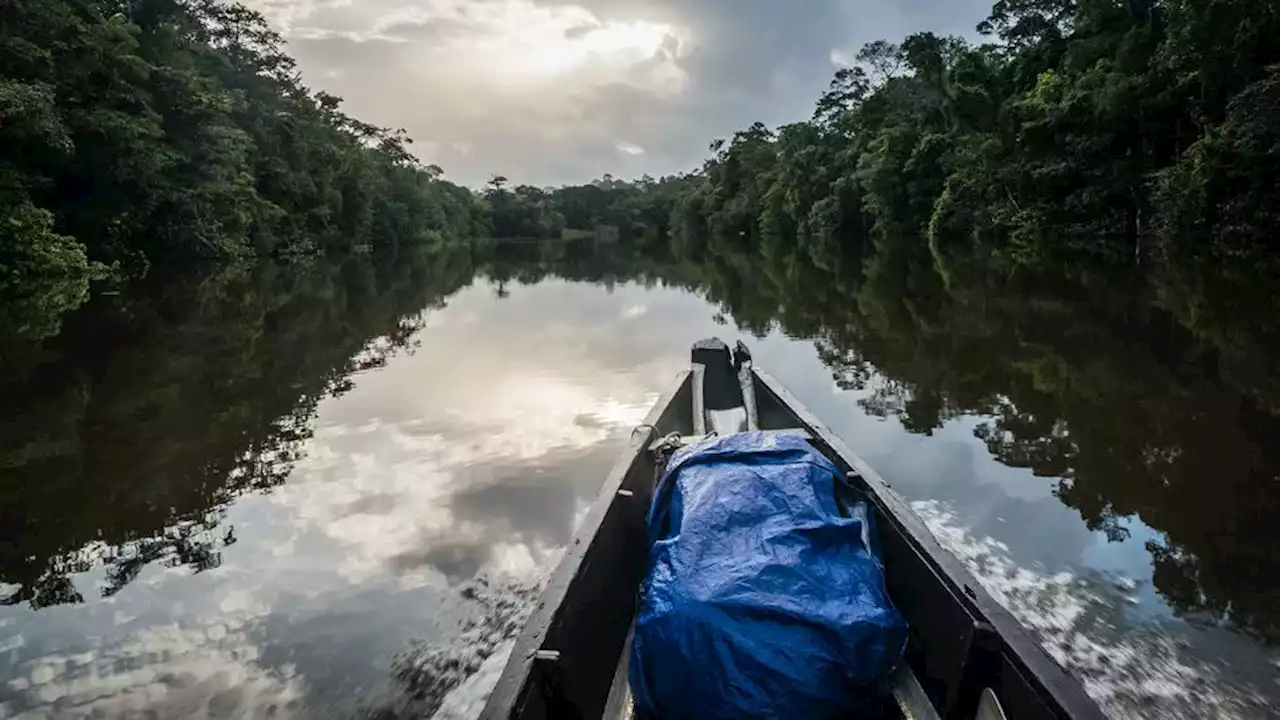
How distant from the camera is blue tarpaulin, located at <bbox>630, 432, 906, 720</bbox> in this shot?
6.88 feet

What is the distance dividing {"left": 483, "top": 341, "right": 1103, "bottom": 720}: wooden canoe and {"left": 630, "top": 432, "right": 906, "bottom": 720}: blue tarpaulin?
4.8 inches

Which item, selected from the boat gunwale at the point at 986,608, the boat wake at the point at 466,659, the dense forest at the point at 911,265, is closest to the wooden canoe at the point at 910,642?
the boat gunwale at the point at 986,608

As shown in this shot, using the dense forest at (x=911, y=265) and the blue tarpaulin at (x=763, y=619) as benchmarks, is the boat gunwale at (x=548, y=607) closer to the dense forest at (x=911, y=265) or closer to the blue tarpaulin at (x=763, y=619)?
the blue tarpaulin at (x=763, y=619)

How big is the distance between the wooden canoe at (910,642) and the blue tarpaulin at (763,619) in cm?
12

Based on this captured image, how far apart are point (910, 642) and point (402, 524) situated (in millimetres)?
3181

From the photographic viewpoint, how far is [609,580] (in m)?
2.77

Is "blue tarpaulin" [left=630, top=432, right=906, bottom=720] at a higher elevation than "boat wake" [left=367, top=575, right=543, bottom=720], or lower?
higher

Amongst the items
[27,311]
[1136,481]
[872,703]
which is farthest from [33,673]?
[27,311]

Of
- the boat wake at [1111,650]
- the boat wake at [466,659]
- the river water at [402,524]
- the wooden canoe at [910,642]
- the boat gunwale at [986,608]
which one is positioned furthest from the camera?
the river water at [402,524]

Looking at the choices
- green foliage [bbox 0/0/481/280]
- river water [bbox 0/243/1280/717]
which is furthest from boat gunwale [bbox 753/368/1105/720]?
green foliage [bbox 0/0/481/280]

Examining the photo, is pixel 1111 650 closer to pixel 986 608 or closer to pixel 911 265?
pixel 986 608

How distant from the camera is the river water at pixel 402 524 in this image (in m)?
3.09

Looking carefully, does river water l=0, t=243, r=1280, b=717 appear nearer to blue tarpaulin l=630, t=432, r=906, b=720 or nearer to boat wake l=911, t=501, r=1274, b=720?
boat wake l=911, t=501, r=1274, b=720

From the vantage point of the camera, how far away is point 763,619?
7.06ft
